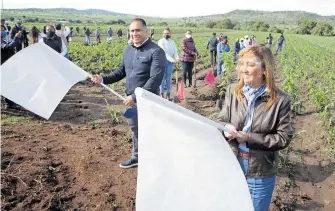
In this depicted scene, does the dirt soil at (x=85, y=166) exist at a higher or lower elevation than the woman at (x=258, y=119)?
lower

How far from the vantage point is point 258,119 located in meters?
2.27

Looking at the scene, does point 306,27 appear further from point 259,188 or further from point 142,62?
point 259,188

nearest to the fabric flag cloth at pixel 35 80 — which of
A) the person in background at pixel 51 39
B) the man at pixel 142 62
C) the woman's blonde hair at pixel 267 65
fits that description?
the man at pixel 142 62

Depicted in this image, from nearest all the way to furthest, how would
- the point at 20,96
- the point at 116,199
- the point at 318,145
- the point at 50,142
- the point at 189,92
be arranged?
the point at 20,96, the point at 116,199, the point at 50,142, the point at 318,145, the point at 189,92

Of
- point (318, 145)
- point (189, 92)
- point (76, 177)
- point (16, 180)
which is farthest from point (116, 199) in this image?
point (189, 92)

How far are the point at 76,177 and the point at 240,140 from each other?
2.83 meters

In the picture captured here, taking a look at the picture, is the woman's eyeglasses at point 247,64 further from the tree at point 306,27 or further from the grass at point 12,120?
the tree at point 306,27

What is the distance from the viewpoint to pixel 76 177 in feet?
14.5

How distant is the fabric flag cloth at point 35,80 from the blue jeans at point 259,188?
1.59 m

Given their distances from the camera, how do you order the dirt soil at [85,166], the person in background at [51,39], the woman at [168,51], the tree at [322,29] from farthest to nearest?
the tree at [322,29]
the woman at [168,51]
the person in background at [51,39]
the dirt soil at [85,166]

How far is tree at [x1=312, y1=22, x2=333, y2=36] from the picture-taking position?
7544 centimetres

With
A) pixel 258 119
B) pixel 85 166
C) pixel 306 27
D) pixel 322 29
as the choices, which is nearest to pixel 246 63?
pixel 258 119

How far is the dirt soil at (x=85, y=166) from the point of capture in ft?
13.0

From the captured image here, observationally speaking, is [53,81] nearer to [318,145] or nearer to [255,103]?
[255,103]
